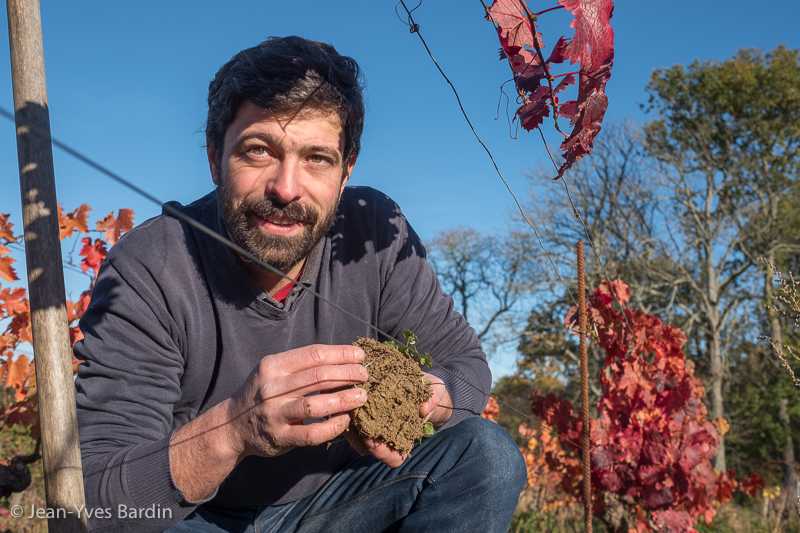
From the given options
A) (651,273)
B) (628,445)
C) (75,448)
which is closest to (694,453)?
(628,445)

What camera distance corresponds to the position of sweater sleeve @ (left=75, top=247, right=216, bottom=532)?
1379mm

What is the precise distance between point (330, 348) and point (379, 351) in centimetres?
25

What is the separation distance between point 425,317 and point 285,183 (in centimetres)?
74

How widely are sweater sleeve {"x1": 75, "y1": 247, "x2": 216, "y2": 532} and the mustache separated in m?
0.37

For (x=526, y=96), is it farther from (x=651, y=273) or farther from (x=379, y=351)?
(x=651, y=273)

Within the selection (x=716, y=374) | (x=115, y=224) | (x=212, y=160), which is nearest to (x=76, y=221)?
(x=115, y=224)

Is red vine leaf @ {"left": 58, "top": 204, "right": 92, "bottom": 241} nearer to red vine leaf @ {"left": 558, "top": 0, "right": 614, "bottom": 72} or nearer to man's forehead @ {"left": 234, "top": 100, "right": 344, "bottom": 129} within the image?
man's forehead @ {"left": 234, "top": 100, "right": 344, "bottom": 129}

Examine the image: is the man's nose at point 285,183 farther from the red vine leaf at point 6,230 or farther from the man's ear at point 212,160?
the red vine leaf at point 6,230

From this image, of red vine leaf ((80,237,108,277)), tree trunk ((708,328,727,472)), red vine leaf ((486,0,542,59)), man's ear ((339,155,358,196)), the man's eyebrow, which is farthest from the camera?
tree trunk ((708,328,727,472))

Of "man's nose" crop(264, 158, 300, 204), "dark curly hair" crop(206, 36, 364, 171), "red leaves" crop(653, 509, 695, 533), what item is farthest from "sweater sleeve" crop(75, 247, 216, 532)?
"red leaves" crop(653, 509, 695, 533)

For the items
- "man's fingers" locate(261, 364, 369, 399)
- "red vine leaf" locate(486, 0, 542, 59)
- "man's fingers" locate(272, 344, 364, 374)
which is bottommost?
"man's fingers" locate(261, 364, 369, 399)

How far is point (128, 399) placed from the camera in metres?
1.53

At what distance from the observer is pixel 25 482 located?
9.43 ft

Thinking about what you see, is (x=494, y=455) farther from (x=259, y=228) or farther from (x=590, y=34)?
(x=590, y=34)
